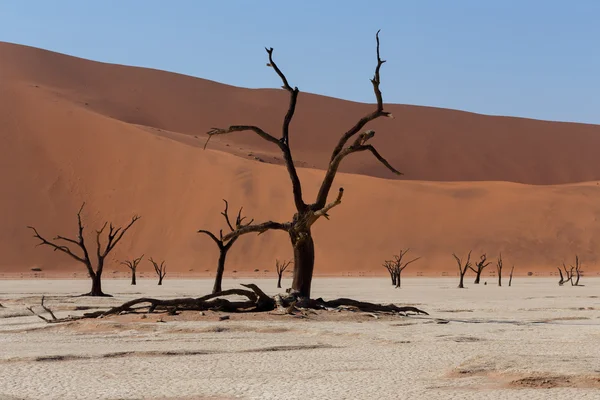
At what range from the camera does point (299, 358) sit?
9844 millimetres

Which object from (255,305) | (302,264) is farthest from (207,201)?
(302,264)

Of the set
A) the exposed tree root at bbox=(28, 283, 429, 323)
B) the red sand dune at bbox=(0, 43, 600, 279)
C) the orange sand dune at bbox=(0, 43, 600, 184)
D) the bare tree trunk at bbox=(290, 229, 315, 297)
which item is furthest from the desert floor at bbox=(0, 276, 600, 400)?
the orange sand dune at bbox=(0, 43, 600, 184)

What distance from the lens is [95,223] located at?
60719 mm

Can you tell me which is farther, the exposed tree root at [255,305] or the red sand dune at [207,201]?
the red sand dune at [207,201]

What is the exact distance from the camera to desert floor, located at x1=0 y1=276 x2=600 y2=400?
7594 mm

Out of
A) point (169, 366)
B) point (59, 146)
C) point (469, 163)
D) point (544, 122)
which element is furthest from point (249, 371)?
point (544, 122)

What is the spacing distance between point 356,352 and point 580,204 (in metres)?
67.5

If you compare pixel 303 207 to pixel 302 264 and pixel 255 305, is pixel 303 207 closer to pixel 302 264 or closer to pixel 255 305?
pixel 302 264

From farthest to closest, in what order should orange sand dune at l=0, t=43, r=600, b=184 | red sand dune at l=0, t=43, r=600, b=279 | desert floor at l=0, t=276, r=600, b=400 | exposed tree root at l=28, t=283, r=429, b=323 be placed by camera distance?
orange sand dune at l=0, t=43, r=600, b=184
red sand dune at l=0, t=43, r=600, b=279
exposed tree root at l=28, t=283, r=429, b=323
desert floor at l=0, t=276, r=600, b=400

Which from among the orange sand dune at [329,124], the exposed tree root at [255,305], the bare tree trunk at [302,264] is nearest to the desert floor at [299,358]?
the exposed tree root at [255,305]

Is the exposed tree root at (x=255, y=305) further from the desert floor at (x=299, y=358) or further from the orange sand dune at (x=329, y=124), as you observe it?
the orange sand dune at (x=329, y=124)

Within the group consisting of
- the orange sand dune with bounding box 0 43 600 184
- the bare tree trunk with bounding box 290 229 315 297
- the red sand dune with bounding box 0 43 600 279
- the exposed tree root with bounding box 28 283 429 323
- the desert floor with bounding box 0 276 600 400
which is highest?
the orange sand dune with bounding box 0 43 600 184

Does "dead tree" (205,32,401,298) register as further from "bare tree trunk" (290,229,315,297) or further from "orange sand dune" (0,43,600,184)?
"orange sand dune" (0,43,600,184)

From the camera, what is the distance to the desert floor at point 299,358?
759 centimetres
